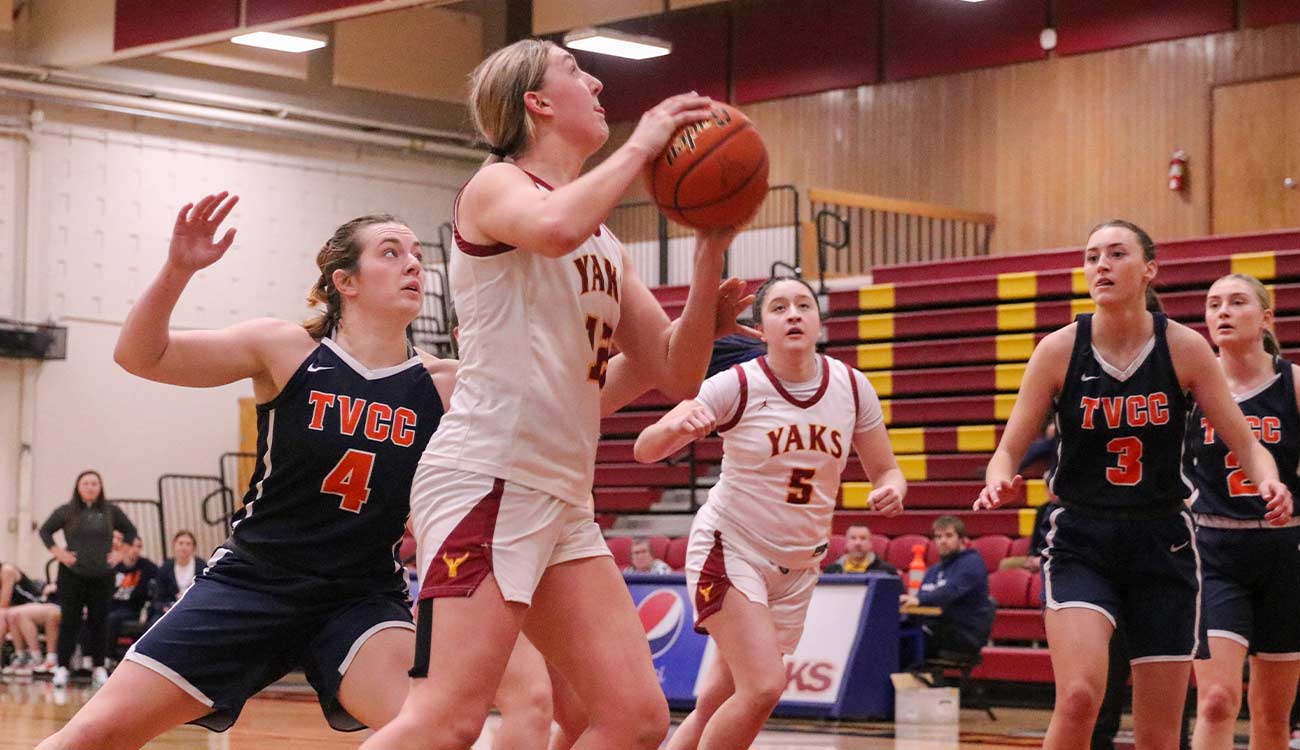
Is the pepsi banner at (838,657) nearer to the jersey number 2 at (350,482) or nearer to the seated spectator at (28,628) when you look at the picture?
the jersey number 2 at (350,482)

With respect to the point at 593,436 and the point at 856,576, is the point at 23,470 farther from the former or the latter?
the point at 593,436

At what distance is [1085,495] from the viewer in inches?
193

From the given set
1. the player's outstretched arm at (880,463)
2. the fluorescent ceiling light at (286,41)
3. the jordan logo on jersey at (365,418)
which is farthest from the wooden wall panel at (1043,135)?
the jordan logo on jersey at (365,418)

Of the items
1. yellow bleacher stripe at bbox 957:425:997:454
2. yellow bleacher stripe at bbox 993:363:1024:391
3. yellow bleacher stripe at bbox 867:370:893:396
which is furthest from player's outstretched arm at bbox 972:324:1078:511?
yellow bleacher stripe at bbox 867:370:893:396

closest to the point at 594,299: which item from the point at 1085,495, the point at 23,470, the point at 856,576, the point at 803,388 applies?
the point at 1085,495

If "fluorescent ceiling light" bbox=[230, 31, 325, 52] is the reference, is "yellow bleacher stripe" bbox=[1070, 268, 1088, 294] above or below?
below

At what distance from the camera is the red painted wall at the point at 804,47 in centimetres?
1798

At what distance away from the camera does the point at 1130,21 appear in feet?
53.1

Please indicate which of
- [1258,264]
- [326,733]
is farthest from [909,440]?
[326,733]

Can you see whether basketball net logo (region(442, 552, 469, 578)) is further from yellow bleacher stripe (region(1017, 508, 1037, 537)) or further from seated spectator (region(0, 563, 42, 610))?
seated spectator (region(0, 563, 42, 610))

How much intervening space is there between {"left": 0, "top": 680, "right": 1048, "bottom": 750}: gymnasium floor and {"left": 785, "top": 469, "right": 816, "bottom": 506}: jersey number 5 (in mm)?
2888

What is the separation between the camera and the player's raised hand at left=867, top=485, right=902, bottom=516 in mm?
5133

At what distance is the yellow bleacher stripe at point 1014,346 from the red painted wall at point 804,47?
4.84 metres

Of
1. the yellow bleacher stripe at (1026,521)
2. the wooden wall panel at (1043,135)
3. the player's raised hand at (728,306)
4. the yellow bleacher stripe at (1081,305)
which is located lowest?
the yellow bleacher stripe at (1026,521)
